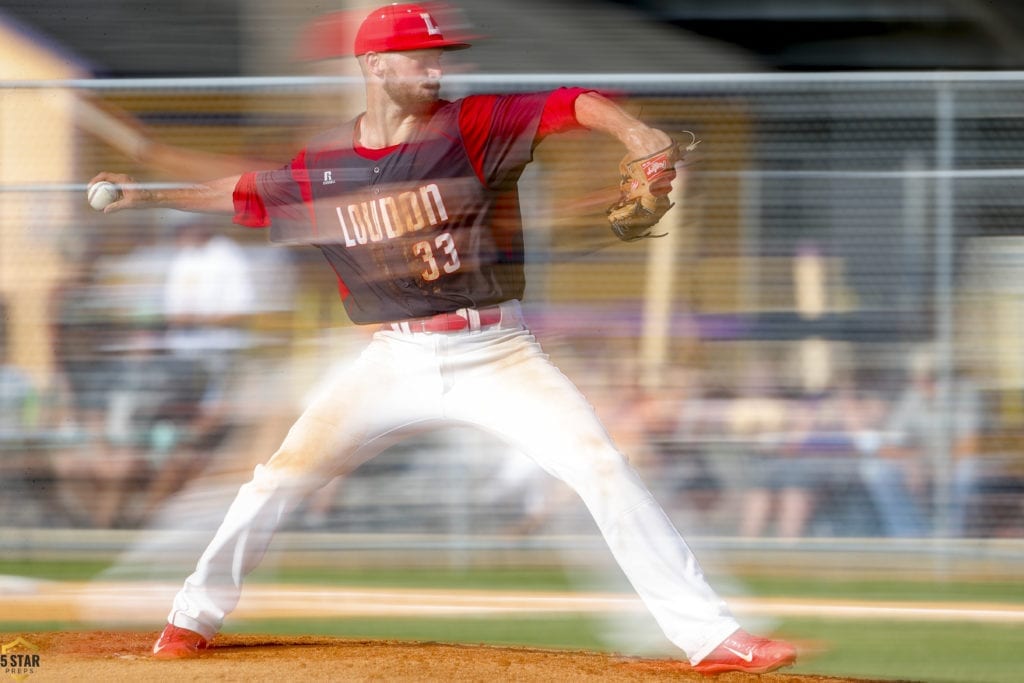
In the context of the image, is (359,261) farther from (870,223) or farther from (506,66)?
(870,223)

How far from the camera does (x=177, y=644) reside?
363cm

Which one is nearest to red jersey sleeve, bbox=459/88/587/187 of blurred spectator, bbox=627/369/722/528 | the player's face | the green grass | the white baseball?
the player's face

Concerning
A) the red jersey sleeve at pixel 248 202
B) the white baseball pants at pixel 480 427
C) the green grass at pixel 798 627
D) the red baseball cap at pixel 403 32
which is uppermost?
the red baseball cap at pixel 403 32

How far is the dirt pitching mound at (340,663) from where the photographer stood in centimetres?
339

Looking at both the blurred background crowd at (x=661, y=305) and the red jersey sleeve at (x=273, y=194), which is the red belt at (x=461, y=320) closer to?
the red jersey sleeve at (x=273, y=194)

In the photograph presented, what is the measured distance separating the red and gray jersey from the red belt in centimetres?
2

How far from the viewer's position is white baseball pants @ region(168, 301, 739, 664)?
11.1 ft

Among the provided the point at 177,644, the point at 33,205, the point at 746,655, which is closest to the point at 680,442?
the point at 746,655

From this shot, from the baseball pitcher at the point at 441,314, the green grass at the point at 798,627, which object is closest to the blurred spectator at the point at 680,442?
the green grass at the point at 798,627

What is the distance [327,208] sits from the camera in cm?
391

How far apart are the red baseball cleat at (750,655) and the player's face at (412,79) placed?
1.61 m

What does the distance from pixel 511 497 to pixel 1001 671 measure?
1938mm

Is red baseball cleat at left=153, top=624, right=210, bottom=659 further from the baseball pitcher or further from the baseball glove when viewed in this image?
the baseball glove

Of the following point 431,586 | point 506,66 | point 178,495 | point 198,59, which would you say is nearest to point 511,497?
point 431,586
